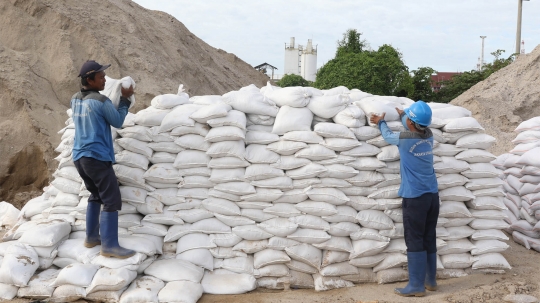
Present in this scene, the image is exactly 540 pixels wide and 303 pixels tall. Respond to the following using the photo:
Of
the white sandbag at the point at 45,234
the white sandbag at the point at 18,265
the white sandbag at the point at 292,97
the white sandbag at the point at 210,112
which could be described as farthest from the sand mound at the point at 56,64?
the white sandbag at the point at 292,97

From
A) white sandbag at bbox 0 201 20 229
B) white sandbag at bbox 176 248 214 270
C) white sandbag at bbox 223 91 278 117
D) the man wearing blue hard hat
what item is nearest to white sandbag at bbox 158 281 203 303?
white sandbag at bbox 176 248 214 270

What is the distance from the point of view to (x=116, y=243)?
11.8ft

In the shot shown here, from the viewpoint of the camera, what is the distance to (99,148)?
3545mm

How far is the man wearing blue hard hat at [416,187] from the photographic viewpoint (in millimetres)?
3732

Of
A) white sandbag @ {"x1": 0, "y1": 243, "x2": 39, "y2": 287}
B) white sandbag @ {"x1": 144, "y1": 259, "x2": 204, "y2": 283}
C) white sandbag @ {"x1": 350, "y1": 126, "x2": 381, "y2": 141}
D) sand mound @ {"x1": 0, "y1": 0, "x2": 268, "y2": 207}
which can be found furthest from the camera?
sand mound @ {"x1": 0, "y1": 0, "x2": 268, "y2": 207}

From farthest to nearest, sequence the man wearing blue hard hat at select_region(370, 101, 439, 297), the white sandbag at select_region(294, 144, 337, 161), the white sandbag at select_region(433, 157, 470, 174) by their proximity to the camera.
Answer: the white sandbag at select_region(433, 157, 470, 174) → the white sandbag at select_region(294, 144, 337, 161) → the man wearing blue hard hat at select_region(370, 101, 439, 297)

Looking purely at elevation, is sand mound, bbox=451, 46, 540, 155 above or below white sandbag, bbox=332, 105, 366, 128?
above

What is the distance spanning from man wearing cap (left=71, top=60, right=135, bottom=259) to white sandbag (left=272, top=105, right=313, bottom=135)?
1.17 meters

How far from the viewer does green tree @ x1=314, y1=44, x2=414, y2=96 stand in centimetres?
1317

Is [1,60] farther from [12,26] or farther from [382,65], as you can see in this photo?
[382,65]

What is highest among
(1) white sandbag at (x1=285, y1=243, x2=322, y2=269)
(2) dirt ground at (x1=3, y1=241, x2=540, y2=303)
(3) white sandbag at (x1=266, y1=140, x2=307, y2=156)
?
(3) white sandbag at (x1=266, y1=140, x2=307, y2=156)

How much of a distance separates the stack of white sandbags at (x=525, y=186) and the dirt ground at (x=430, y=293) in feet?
3.67

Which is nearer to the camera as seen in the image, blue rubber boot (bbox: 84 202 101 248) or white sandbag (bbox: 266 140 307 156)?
blue rubber boot (bbox: 84 202 101 248)

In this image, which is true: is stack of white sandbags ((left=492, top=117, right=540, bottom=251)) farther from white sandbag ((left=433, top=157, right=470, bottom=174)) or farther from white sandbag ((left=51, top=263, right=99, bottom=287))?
white sandbag ((left=51, top=263, right=99, bottom=287))
